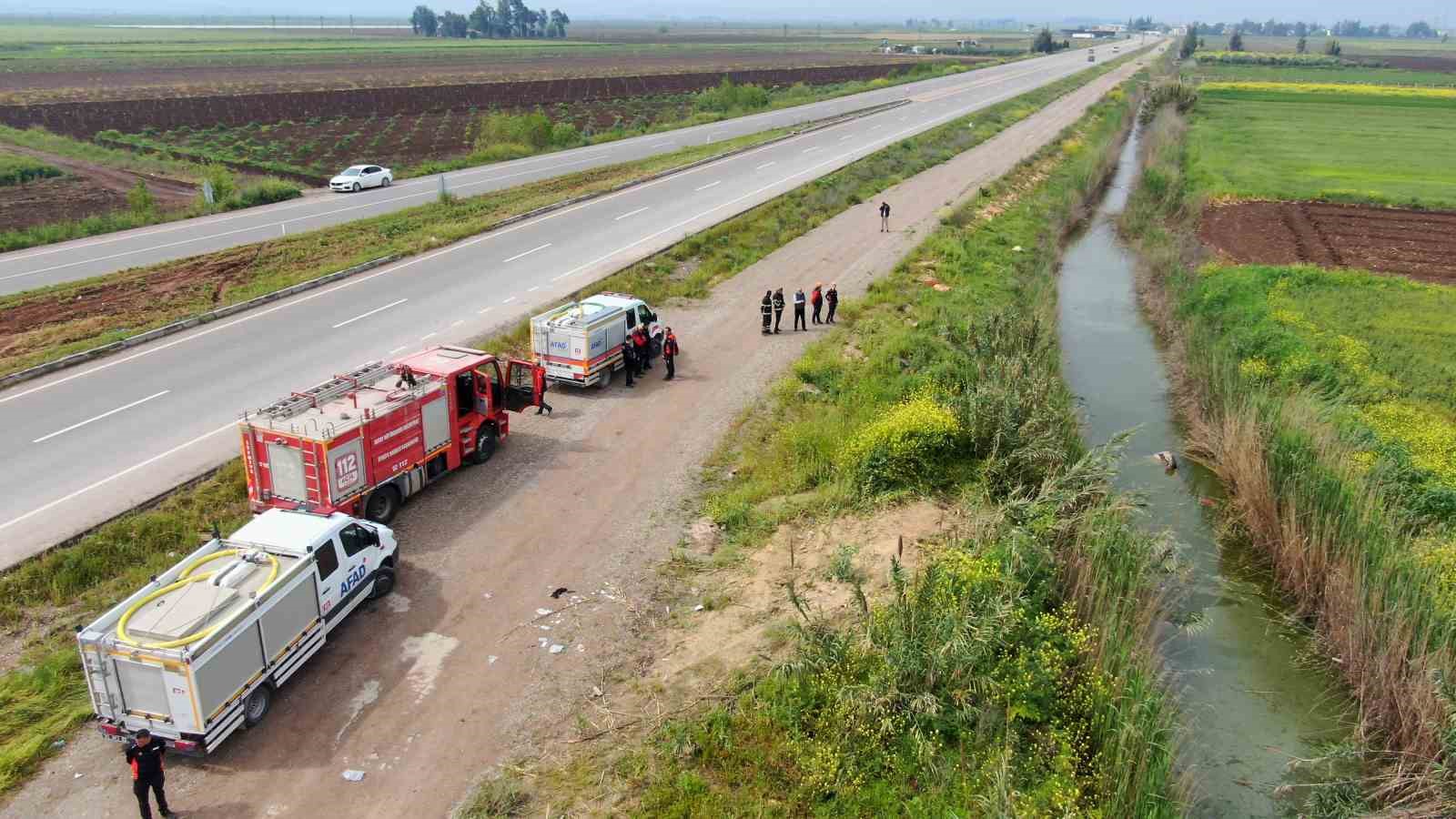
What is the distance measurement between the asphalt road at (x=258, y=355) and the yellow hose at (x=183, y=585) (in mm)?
5357

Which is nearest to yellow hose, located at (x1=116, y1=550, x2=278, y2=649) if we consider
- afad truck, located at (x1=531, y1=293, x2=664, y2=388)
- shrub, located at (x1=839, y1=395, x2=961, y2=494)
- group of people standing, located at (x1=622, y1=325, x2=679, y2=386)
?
shrub, located at (x1=839, y1=395, x2=961, y2=494)

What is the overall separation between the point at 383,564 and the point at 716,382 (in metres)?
11.9

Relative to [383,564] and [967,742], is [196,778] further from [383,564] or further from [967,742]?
[967,742]

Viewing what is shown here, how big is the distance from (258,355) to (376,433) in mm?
10628

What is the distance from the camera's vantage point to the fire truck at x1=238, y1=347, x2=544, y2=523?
16828mm

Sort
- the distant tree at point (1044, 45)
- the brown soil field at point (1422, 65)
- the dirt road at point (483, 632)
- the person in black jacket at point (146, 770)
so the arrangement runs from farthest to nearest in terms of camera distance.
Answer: the distant tree at point (1044, 45), the brown soil field at point (1422, 65), the dirt road at point (483, 632), the person in black jacket at point (146, 770)

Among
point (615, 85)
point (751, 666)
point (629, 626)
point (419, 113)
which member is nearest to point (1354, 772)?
point (751, 666)

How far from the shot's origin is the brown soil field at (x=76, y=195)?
4625 centimetres

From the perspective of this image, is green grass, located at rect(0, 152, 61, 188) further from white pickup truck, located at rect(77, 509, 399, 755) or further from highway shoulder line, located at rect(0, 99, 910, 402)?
white pickup truck, located at rect(77, 509, 399, 755)

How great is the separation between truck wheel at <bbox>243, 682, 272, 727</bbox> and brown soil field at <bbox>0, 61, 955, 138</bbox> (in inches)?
2939

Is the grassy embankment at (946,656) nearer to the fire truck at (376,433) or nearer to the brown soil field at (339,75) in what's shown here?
the fire truck at (376,433)

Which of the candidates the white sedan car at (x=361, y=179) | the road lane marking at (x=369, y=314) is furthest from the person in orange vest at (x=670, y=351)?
the white sedan car at (x=361, y=179)

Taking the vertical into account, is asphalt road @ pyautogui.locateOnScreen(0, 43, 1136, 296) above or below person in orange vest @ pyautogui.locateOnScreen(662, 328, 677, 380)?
above

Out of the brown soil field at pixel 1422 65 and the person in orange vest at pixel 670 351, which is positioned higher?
the brown soil field at pixel 1422 65
